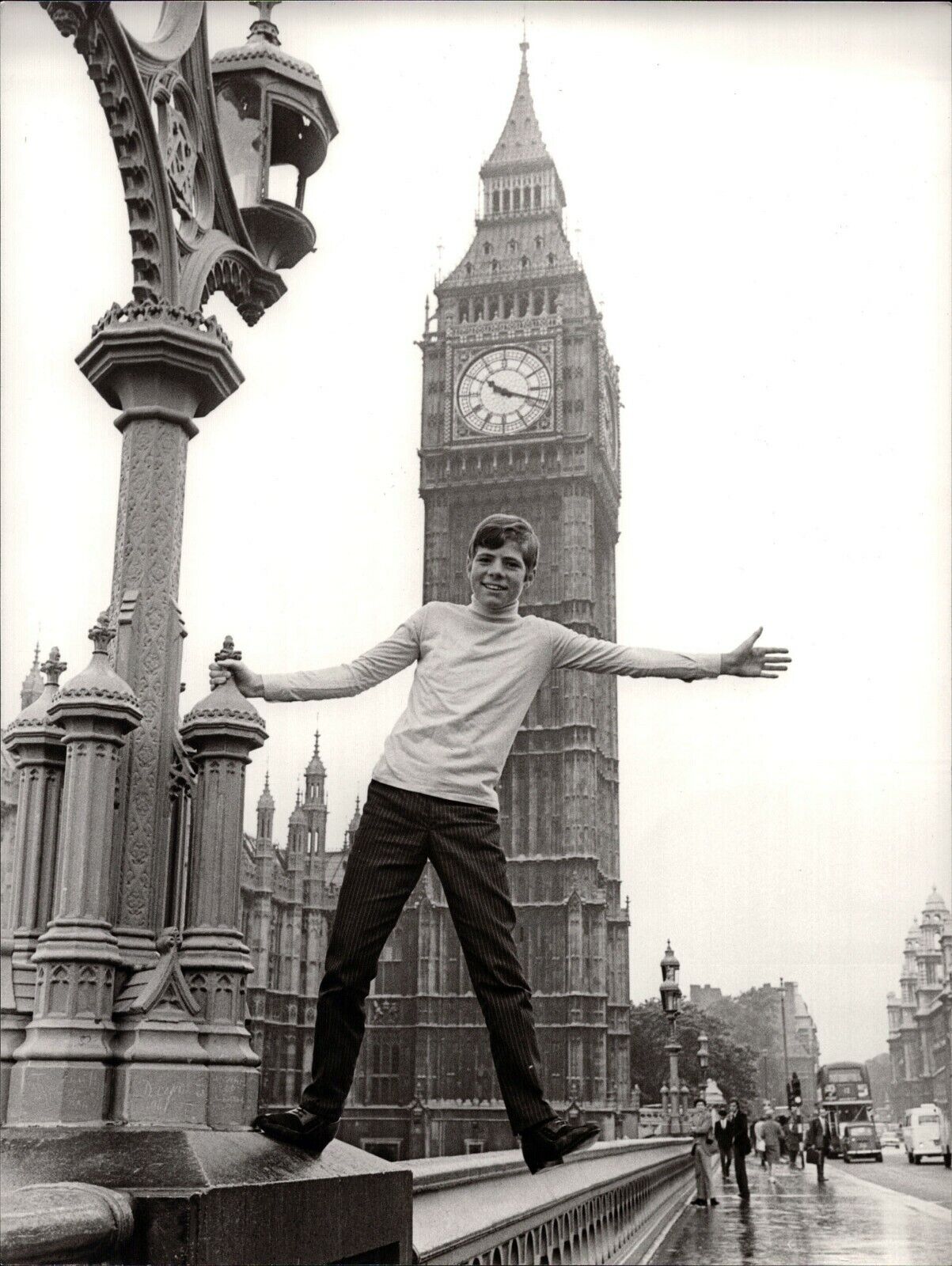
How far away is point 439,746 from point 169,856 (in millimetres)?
818

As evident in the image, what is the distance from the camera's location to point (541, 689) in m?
47.5

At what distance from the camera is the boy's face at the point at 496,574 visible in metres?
2.72

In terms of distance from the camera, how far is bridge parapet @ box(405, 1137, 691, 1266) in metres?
3.89

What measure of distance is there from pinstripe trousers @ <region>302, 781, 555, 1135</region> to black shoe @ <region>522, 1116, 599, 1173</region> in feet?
0.07

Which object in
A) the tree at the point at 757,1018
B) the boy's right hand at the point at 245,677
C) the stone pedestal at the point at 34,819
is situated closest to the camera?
the boy's right hand at the point at 245,677

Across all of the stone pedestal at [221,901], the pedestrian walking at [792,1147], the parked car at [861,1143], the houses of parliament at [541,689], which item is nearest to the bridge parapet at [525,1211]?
the stone pedestal at [221,901]

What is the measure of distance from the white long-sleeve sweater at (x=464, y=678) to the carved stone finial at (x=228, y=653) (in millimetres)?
188

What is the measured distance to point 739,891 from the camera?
32.0m

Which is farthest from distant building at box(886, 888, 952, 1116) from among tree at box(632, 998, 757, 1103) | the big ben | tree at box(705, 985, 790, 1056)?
tree at box(705, 985, 790, 1056)

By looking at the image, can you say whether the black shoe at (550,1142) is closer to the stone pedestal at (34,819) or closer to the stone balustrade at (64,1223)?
the stone balustrade at (64,1223)

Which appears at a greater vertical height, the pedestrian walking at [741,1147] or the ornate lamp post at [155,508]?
the ornate lamp post at [155,508]

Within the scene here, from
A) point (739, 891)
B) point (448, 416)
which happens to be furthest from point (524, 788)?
point (739, 891)

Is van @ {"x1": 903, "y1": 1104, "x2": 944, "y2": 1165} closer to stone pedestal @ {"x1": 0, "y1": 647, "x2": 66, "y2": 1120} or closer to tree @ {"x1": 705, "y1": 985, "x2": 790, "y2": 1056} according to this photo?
stone pedestal @ {"x1": 0, "y1": 647, "x2": 66, "y2": 1120}

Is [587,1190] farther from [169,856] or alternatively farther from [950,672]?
[169,856]
